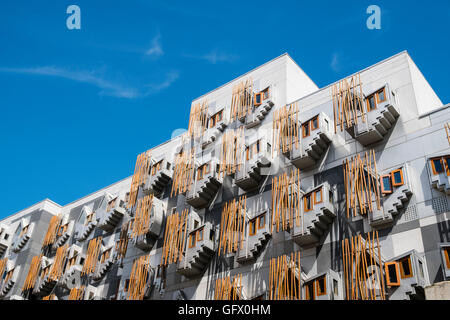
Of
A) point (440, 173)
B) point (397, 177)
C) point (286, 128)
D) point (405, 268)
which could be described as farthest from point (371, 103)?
point (405, 268)

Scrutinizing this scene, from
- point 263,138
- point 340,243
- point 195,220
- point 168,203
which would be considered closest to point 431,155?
point 340,243

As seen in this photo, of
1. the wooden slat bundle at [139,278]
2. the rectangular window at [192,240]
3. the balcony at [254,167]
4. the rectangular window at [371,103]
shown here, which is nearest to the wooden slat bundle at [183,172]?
the rectangular window at [192,240]

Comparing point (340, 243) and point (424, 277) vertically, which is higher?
point (340, 243)

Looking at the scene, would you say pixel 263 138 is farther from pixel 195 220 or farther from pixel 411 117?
pixel 411 117

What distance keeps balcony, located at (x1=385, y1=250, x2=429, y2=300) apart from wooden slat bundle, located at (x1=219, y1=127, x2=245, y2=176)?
12770 millimetres

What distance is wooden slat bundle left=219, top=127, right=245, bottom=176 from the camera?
31.9m

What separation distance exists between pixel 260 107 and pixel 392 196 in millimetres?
13319

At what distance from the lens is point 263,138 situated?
30.8 meters

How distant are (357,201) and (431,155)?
14.0 feet

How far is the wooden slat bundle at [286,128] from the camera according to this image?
29.1 m

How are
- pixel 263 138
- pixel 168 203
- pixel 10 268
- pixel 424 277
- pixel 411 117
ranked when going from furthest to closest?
pixel 10 268 < pixel 168 203 < pixel 263 138 < pixel 411 117 < pixel 424 277

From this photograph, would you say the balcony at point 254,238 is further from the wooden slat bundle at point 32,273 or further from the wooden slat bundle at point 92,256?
the wooden slat bundle at point 32,273

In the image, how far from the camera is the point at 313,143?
27500 millimetres

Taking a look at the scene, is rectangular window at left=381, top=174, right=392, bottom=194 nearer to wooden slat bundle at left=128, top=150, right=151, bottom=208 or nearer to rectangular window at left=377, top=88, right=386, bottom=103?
rectangular window at left=377, top=88, right=386, bottom=103
